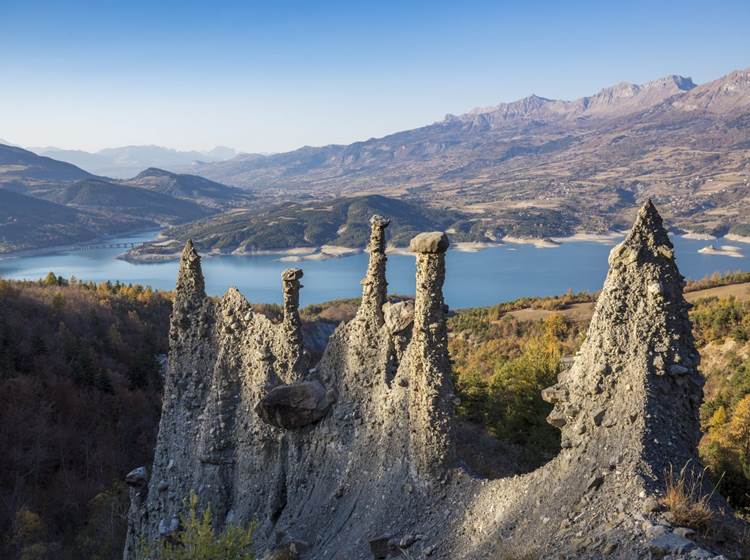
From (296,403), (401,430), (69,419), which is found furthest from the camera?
(69,419)

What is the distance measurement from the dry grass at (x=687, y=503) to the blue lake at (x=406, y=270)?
267 ft

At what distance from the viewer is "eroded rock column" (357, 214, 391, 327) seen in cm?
1199

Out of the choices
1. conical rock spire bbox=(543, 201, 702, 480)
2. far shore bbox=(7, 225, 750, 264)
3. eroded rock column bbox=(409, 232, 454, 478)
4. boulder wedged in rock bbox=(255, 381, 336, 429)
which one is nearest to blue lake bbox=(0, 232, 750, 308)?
far shore bbox=(7, 225, 750, 264)

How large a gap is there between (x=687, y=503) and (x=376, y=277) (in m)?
6.82

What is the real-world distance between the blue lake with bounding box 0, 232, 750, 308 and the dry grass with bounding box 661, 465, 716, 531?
81.3m

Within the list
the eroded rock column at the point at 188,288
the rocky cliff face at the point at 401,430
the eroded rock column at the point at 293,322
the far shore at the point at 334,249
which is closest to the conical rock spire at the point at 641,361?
the rocky cliff face at the point at 401,430

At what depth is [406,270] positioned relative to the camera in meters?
112

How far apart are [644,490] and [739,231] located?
150m

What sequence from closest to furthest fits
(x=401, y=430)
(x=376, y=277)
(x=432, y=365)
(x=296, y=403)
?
(x=432, y=365)
(x=401, y=430)
(x=376, y=277)
(x=296, y=403)

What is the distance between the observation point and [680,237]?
138 m

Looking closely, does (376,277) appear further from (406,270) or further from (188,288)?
(406,270)

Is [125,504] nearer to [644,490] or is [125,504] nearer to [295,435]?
[295,435]

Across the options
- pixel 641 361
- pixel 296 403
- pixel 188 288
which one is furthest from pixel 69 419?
pixel 641 361

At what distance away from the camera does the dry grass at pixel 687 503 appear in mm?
6562
